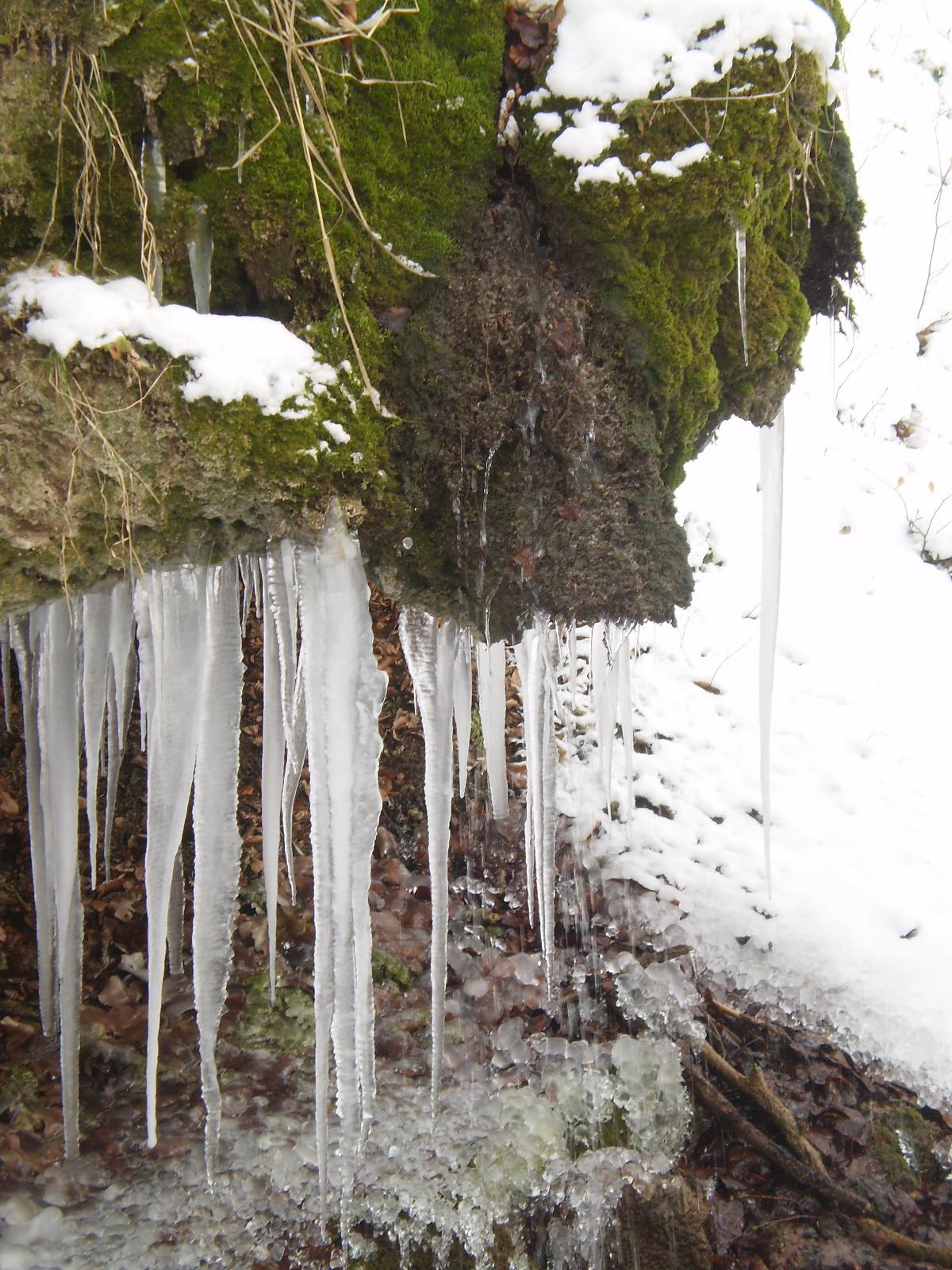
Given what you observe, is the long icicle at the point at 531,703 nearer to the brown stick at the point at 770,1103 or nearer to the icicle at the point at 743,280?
the icicle at the point at 743,280

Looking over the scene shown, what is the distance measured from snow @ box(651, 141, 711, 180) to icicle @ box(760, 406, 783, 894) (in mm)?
969

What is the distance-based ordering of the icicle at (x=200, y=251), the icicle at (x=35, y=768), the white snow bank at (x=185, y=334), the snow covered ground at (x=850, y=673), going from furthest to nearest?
the snow covered ground at (x=850, y=673) → the icicle at (x=35, y=768) → the icicle at (x=200, y=251) → the white snow bank at (x=185, y=334)

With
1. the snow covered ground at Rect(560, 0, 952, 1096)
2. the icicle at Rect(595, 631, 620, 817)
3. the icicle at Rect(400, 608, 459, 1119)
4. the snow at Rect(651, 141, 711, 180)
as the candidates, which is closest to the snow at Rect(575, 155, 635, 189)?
the snow at Rect(651, 141, 711, 180)

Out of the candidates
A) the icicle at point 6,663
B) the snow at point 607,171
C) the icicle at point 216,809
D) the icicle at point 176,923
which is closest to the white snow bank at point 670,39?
the snow at point 607,171

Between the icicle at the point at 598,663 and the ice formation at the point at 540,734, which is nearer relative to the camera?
the ice formation at the point at 540,734

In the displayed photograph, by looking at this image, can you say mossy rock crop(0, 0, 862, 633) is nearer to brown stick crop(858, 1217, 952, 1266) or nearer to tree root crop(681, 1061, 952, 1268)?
tree root crop(681, 1061, 952, 1268)

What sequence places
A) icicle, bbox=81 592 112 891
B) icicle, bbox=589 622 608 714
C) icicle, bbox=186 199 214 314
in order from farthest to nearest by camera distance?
icicle, bbox=589 622 608 714 < icicle, bbox=81 592 112 891 < icicle, bbox=186 199 214 314

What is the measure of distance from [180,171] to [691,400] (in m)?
1.48

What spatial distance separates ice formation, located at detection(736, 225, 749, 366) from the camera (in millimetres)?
2002

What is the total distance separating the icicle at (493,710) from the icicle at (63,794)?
1.49m

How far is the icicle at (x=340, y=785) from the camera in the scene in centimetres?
194

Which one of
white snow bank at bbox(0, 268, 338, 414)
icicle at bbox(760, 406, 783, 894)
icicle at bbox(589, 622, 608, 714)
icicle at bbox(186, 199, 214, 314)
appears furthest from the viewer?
icicle at bbox(589, 622, 608, 714)

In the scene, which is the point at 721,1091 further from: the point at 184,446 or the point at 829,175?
the point at 829,175

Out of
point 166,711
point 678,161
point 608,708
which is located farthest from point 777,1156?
point 678,161
